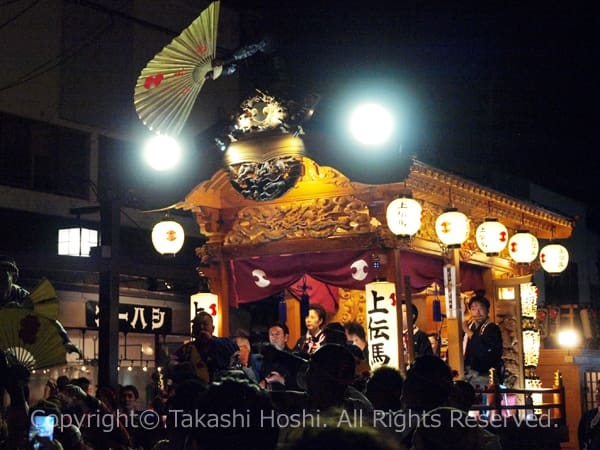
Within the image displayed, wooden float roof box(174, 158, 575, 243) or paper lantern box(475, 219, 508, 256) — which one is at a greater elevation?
wooden float roof box(174, 158, 575, 243)

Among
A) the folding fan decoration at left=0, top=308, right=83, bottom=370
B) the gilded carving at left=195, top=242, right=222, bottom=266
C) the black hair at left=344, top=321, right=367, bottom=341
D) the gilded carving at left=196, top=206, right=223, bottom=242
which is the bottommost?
the folding fan decoration at left=0, top=308, right=83, bottom=370

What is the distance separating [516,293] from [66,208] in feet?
38.8

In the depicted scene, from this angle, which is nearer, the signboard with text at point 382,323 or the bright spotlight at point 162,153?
the signboard with text at point 382,323

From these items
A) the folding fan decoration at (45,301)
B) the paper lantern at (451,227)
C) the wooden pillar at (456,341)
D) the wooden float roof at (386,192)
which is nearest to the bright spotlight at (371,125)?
the wooden float roof at (386,192)

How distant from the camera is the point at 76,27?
79.1 ft

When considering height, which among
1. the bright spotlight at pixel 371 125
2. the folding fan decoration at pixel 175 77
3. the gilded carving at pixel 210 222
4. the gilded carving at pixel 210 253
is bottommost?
the gilded carving at pixel 210 253

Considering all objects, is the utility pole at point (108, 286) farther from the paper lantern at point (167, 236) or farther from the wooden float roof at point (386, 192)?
the wooden float roof at point (386, 192)

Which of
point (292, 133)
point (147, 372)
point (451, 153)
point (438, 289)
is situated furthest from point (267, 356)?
point (147, 372)

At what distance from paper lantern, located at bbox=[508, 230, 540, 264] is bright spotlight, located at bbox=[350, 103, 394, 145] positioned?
603 cm

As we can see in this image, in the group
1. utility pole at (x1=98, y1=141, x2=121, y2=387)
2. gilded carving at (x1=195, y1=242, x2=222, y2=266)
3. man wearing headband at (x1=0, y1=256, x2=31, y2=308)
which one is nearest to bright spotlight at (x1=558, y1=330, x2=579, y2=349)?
gilded carving at (x1=195, y1=242, x2=222, y2=266)

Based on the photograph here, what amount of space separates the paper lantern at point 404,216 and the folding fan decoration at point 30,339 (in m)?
7.21

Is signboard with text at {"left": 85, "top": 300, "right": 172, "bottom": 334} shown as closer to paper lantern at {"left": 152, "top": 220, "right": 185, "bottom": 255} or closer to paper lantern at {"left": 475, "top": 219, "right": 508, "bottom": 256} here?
paper lantern at {"left": 152, "top": 220, "right": 185, "bottom": 255}

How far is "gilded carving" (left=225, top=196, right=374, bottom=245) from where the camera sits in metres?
14.1

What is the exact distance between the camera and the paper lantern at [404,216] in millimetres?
13359
